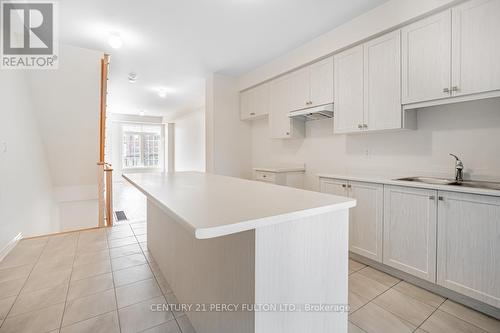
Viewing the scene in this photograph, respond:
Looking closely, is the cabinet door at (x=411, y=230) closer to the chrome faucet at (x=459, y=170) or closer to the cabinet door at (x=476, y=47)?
the chrome faucet at (x=459, y=170)

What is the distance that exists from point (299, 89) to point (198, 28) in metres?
1.57

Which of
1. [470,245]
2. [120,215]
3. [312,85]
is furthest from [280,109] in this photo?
[120,215]

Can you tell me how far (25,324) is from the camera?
1566 millimetres

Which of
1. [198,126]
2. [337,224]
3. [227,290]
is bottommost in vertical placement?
[227,290]

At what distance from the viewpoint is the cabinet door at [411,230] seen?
1899 millimetres

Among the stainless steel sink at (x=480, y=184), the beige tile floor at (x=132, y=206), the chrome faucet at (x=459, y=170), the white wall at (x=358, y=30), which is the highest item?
the white wall at (x=358, y=30)

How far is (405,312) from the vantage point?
1.70 m

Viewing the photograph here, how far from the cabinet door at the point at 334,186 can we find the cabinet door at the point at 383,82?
67cm

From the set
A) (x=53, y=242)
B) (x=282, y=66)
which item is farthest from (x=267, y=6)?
(x=53, y=242)

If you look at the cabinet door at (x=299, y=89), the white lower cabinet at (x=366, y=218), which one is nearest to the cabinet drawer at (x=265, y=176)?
the cabinet door at (x=299, y=89)

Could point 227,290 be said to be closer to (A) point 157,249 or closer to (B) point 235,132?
(A) point 157,249

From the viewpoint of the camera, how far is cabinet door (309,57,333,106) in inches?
116

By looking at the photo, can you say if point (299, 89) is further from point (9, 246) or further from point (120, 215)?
point (9, 246)

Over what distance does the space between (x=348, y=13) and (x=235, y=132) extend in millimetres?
2687
